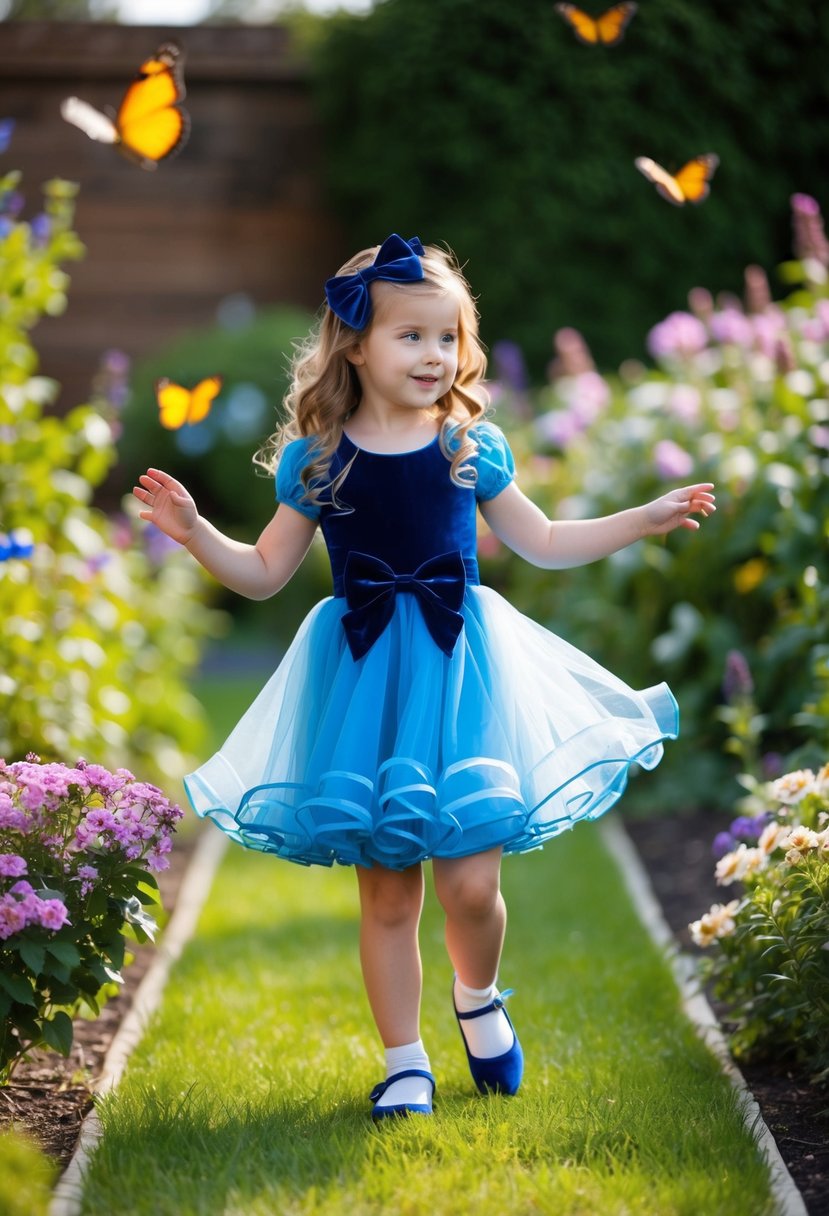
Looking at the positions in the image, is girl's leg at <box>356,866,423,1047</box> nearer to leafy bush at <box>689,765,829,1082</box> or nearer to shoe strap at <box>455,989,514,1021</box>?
shoe strap at <box>455,989,514,1021</box>

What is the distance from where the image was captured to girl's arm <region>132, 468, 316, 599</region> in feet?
8.66

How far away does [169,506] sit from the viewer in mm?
2645

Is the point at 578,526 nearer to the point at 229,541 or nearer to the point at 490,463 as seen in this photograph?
the point at 490,463

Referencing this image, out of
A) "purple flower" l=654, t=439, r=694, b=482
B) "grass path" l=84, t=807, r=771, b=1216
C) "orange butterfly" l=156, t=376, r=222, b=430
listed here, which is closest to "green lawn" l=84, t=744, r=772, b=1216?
"grass path" l=84, t=807, r=771, b=1216

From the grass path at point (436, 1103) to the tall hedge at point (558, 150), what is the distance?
6893mm

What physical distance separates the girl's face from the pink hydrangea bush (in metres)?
0.84

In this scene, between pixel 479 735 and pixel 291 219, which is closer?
pixel 479 735

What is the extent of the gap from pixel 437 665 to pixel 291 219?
9.04 meters

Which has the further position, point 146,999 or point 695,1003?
point 146,999

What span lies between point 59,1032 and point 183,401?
108 cm

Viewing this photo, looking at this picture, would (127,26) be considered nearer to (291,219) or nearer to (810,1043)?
(291,219)

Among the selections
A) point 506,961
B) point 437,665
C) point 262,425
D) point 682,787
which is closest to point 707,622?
point 682,787

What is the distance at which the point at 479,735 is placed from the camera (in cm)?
255

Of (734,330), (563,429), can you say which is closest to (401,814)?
(734,330)
